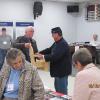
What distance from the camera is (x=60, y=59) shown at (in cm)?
505

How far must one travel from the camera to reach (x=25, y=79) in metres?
3.16

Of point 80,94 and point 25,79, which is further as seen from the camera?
point 25,79

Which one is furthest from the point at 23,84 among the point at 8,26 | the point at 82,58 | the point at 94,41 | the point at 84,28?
the point at 84,28

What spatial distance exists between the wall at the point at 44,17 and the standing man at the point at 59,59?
20.4 ft

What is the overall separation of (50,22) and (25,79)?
9.26m

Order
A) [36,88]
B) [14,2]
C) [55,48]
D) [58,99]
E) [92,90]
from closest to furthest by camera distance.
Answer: [92,90] → [36,88] → [58,99] → [55,48] → [14,2]

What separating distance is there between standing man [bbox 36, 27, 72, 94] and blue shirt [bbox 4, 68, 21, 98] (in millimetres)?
1771

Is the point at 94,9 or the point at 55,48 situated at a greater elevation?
the point at 94,9

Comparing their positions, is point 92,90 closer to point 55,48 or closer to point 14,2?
point 55,48

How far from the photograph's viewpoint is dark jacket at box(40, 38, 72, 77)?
4977mm

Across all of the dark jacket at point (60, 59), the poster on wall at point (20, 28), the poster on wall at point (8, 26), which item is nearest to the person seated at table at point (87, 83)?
the dark jacket at point (60, 59)

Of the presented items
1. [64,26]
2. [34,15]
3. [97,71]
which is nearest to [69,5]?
[64,26]

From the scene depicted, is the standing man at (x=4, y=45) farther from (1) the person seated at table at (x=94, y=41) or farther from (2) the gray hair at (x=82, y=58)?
(2) the gray hair at (x=82, y=58)

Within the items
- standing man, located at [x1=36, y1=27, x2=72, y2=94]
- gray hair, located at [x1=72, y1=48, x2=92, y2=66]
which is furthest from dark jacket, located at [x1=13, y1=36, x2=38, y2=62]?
gray hair, located at [x1=72, y1=48, x2=92, y2=66]
